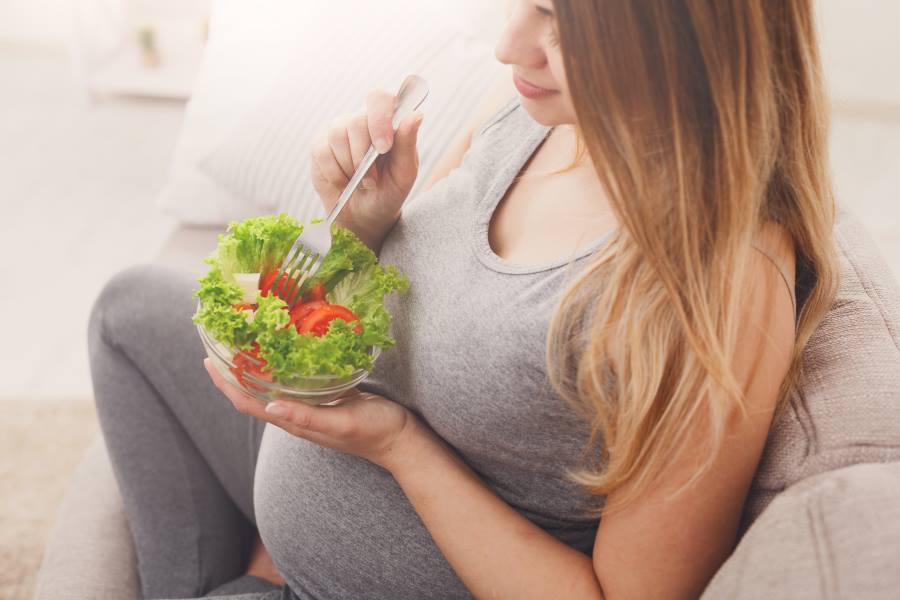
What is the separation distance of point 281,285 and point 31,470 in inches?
47.7

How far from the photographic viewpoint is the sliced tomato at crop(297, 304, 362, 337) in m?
0.76

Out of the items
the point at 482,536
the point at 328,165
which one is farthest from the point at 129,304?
the point at 482,536

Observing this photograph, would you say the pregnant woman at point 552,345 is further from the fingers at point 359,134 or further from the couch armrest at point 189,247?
the couch armrest at point 189,247

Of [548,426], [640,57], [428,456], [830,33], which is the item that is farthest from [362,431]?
[830,33]

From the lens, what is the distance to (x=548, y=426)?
0.79 metres

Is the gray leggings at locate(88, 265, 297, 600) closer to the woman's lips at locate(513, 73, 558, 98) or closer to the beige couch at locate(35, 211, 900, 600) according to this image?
the beige couch at locate(35, 211, 900, 600)

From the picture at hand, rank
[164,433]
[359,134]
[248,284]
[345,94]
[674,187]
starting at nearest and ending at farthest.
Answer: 1. [674,187]
2. [248,284]
3. [359,134]
4. [164,433]
5. [345,94]

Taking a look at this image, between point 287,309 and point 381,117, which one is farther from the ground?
point 381,117

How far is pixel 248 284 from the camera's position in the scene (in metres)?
0.78

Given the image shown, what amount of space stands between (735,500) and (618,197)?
0.29 m

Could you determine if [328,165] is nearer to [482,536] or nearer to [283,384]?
[283,384]

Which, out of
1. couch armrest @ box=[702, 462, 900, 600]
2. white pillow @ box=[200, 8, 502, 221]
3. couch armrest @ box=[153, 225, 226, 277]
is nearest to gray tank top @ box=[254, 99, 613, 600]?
couch armrest @ box=[702, 462, 900, 600]

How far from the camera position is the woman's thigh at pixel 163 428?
1.07m

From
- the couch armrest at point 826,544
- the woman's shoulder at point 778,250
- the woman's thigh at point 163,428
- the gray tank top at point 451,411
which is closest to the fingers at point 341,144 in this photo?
the gray tank top at point 451,411
